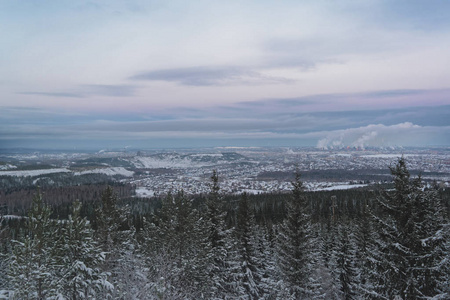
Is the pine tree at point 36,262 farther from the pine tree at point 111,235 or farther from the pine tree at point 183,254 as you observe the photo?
the pine tree at point 183,254

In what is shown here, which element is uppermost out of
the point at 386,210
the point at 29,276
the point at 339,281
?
the point at 386,210

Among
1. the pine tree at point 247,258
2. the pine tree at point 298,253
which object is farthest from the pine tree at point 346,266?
the pine tree at point 298,253

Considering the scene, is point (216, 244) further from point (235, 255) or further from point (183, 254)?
point (183, 254)

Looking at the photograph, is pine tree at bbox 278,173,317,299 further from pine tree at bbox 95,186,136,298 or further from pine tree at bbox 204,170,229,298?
pine tree at bbox 95,186,136,298

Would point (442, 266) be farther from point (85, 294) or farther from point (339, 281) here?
point (339, 281)

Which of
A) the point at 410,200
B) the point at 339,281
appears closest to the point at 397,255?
the point at 410,200

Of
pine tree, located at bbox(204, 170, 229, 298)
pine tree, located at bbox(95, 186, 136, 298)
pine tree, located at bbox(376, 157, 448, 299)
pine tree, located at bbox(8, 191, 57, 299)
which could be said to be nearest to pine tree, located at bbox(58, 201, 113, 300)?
pine tree, located at bbox(8, 191, 57, 299)
